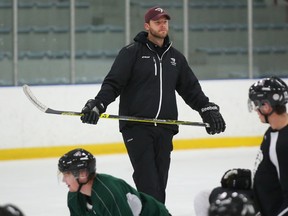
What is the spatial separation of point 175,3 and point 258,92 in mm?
6499

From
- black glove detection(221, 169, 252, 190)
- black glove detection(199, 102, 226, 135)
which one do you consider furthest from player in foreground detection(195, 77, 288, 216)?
black glove detection(199, 102, 226, 135)

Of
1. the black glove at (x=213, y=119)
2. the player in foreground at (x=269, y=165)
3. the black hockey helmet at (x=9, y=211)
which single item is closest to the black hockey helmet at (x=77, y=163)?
the player in foreground at (x=269, y=165)

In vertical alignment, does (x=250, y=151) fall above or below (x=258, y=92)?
below

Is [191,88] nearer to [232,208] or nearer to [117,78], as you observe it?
[117,78]

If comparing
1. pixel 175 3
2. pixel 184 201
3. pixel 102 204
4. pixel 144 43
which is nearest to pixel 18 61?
pixel 175 3

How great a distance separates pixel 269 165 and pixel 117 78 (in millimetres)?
1777

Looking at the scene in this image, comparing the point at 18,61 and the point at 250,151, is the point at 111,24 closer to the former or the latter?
the point at 18,61

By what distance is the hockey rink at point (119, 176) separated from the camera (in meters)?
6.71

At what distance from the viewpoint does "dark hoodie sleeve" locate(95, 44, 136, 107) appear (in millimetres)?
5316

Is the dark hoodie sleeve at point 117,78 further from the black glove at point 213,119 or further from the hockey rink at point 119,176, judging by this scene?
the hockey rink at point 119,176

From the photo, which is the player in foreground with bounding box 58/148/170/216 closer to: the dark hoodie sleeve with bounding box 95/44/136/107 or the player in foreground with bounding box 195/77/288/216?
the player in foreground with bounding box 195/77/288/216

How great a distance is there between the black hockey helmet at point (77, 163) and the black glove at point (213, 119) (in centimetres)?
143

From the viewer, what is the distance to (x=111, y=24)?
9.95 metres

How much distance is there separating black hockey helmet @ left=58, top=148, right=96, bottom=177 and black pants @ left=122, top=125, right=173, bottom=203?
116 centimetres
